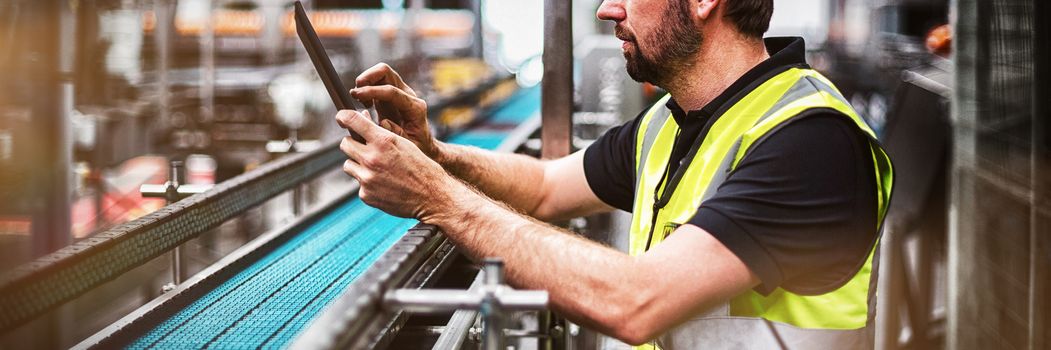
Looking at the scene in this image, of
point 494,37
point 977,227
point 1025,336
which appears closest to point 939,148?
point 977,227

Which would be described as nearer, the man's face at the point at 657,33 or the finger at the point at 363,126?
the finger at the point at 363,126

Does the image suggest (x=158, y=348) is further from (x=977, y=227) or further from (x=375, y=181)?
(x=977, y=227)

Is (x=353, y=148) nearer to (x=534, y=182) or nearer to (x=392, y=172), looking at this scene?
(x=392, y=172)

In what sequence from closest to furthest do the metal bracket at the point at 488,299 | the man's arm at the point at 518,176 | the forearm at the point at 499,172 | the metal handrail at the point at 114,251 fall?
the metal bracket at the point at 488,299
the metal handrail at the point at 114,251
the man's arm at the point at 518,176
the forearm at the point at 499,172

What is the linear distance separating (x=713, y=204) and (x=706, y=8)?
48cm

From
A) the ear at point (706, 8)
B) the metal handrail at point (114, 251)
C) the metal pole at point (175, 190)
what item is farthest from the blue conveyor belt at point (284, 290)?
the ear at point (706, 8)

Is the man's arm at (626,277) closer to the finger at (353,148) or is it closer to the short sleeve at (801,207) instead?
the short sleeve at (801,207)

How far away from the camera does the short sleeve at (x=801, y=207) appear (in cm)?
146

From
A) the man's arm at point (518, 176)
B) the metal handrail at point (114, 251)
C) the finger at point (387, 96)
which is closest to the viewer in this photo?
the metal handrail at point (114, 251)

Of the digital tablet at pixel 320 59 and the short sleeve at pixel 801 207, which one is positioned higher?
the digital tablet at pixel 320 59

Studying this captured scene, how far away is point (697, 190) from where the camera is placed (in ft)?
5.38

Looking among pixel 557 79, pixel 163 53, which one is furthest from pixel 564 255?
pixel 163 53

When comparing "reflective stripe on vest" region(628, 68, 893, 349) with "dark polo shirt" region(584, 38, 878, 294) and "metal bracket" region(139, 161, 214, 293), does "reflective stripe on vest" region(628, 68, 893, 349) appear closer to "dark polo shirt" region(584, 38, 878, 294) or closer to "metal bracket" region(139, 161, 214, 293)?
"dark polo shirt" region(584, 38, 878, 294)

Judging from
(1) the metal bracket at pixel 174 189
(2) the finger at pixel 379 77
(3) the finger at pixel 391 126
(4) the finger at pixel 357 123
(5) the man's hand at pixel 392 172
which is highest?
(2) the finger at pixel 379 77
